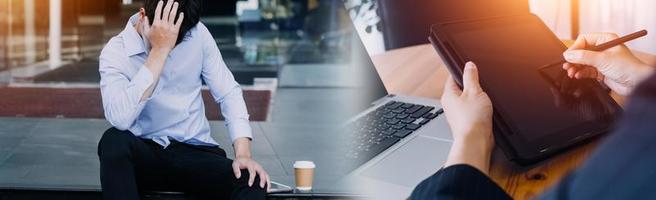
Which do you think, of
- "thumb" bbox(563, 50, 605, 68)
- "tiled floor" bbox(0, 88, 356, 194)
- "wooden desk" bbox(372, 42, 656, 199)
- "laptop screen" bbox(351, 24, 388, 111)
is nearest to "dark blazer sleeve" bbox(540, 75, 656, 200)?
"wooden desk" bbox(372, 42, 656, 199)

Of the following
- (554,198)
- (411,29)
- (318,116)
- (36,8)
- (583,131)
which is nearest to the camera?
Result: (554,198)

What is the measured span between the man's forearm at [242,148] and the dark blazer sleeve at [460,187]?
1.32 meters

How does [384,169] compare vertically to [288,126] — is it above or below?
above

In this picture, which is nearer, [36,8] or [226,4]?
[36,8]

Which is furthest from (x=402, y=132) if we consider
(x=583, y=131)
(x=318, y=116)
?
(x=318, y=116)

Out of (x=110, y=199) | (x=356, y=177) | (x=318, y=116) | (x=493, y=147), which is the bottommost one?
(x=318, y=116)

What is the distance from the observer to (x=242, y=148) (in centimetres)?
193

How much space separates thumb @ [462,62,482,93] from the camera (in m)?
0.79

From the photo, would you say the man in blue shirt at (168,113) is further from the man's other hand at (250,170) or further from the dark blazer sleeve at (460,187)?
the dark blazer sleeve at (460,187)

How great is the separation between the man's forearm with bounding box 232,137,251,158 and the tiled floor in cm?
27

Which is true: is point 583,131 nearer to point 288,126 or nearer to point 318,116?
point 288,126

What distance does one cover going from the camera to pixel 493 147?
766 millimetres

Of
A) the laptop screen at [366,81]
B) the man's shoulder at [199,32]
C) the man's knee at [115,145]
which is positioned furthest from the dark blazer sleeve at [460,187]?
the man's shoulder at [199,32]

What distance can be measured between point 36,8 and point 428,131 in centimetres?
383
